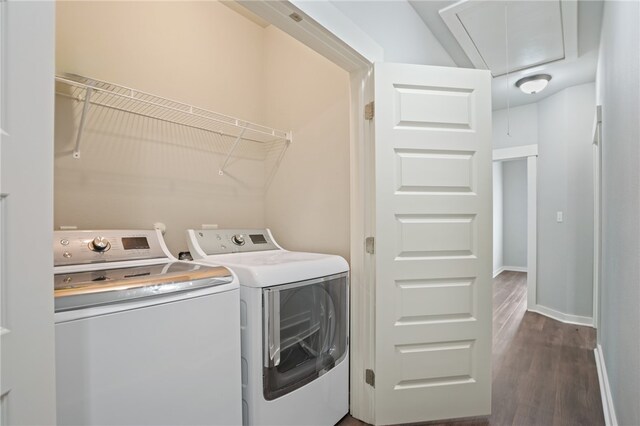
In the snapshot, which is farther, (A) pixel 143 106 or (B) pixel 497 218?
(B) pixel 497 218

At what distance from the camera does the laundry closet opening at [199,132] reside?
1665mm

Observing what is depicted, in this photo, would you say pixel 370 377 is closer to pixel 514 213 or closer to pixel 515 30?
pixel 515 30

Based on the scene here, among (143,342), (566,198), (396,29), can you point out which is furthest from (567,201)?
(143,342)

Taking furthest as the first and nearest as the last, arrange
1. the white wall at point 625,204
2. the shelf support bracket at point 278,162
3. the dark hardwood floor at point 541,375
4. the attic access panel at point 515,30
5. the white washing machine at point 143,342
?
1. the shelf support bracket at point 278,162
2. the attic access panel at point 515,30
3. the dark hardwood floor at point 541,375
4. the white wall at point 625,204
5. the white washing machine at point 143,342

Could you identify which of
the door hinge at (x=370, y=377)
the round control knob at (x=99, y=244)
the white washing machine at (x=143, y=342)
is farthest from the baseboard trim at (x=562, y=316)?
the round control knob at (x=99, y=244)

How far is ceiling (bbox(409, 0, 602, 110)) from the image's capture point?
6.97ft

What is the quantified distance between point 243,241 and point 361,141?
960 millimetres

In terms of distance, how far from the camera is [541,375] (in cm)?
232

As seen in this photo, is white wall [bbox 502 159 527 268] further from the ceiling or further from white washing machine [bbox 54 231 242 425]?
white washing machine [bbox 54 231 242 425]

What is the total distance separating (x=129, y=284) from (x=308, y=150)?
1416 mm

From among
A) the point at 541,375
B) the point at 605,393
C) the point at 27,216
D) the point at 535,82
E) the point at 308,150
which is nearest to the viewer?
the point at 27,216

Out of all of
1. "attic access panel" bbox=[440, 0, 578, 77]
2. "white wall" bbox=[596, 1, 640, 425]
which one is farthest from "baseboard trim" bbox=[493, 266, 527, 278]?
"white wall" bbox=[596, 1, 640, 425]

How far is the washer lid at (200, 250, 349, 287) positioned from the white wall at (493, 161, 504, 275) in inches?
220

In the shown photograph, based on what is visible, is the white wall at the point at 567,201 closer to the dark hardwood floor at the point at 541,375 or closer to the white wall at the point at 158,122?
the dark hardwood floor at the point at 541,375
